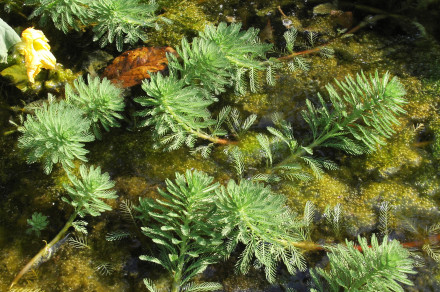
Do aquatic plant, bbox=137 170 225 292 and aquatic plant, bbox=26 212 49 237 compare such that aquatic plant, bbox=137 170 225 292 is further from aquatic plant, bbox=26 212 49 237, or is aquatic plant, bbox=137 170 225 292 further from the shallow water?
aquatic plant, bbox=26 212 49 237

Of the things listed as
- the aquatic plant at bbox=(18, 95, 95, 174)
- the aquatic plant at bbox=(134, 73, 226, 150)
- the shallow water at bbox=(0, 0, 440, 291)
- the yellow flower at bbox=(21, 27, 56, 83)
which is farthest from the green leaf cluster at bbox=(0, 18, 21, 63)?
the aquatic plant at bbox=(134, 73, 226, 150)

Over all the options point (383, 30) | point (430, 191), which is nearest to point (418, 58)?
point (383, 30)

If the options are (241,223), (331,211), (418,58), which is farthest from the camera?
(418,58)

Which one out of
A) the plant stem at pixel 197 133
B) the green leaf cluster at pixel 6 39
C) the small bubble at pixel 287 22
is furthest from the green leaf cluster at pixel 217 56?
the green leaf cluster at pixel 6 39

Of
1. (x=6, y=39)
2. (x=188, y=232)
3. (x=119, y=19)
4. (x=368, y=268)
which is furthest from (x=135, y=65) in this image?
(x=368, y=268)

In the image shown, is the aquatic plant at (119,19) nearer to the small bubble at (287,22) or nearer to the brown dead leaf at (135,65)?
the brown dead leaf at (135,65)

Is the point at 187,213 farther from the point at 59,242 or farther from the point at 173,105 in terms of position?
the point at 59,242

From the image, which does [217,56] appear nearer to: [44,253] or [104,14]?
[104,14]

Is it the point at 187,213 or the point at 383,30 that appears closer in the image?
the point at 187,213
